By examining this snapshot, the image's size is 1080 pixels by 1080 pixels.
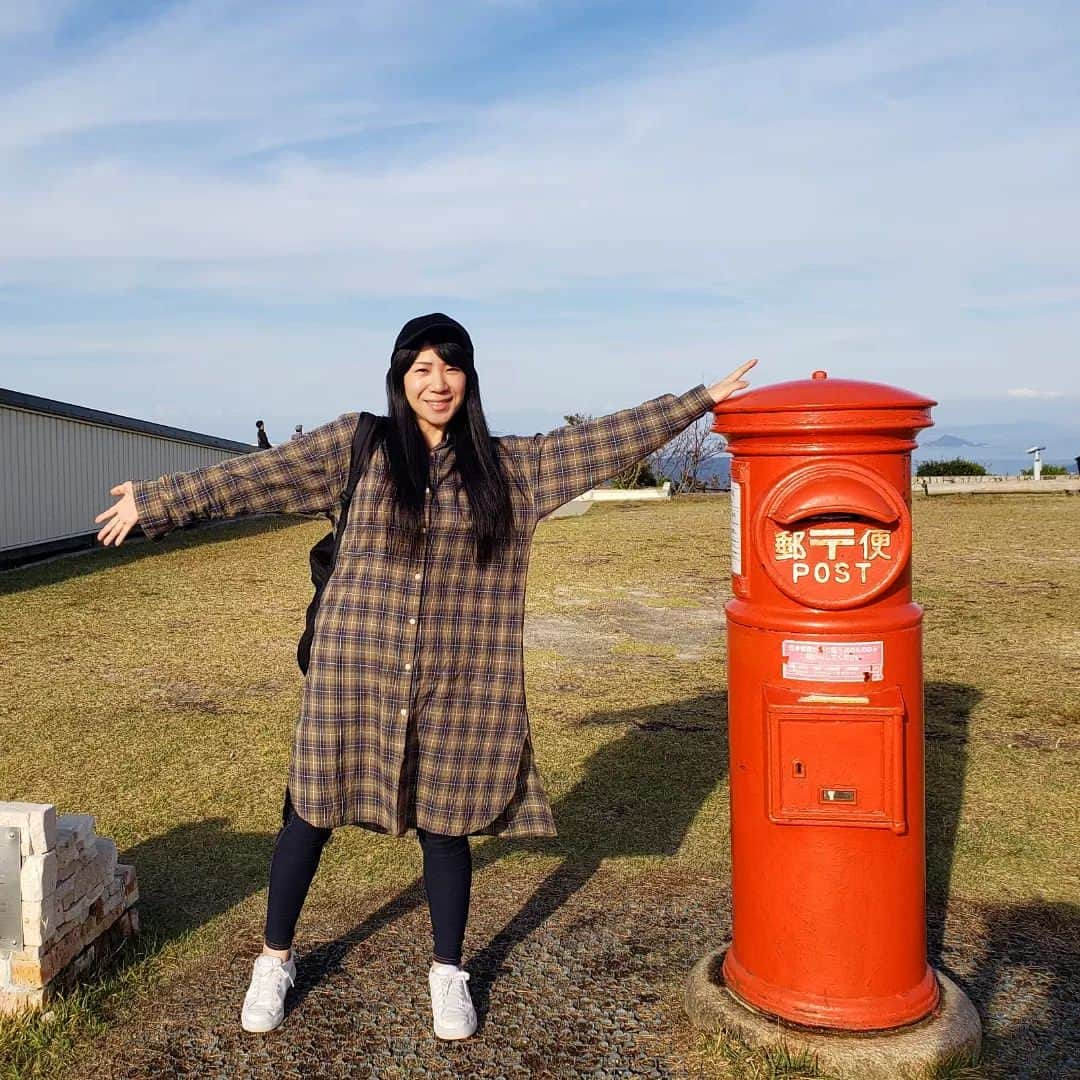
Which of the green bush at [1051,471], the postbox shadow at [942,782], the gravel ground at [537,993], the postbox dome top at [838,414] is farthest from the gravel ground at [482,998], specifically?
the green bush at [1051,471]

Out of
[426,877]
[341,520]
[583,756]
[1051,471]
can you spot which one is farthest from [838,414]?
[1051,471]

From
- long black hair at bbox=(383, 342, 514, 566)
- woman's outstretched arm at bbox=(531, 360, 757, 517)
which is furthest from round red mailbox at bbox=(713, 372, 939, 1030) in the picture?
long black hair at bbox=(383, 342, 514, 566)

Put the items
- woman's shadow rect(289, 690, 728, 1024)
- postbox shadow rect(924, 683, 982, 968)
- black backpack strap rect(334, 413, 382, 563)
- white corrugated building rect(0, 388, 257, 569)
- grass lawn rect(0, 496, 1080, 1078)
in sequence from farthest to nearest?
1. white corrugated building rect(0, 388, 257, 569)
2. postbox shadow rect(924, 683, 982, 968)
3. woman's shadow rect(289, 690, 728, 1024)
4. grass lawn rect(0, 496, 1080, 1078)
5. black backpack strap rect(334, 413, 382, 563)

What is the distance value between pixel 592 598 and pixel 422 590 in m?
7.46

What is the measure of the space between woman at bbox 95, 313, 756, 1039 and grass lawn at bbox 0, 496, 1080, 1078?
77 cm

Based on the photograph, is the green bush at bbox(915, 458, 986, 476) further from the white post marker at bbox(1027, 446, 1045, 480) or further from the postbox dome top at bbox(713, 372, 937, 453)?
the postbox dome top at bbox(713, 372, 937, 453)

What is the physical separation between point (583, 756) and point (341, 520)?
9.48 feet

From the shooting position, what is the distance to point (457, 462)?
9.83ft

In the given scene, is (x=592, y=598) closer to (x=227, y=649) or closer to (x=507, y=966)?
(x=227, y=649)

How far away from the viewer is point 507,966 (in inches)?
134

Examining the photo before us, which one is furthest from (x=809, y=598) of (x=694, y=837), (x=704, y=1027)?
(x=694, y=837)

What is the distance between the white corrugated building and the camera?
44.3 ft

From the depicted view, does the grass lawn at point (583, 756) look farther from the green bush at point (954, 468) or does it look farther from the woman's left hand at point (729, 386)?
the green bush at point (954, 468)

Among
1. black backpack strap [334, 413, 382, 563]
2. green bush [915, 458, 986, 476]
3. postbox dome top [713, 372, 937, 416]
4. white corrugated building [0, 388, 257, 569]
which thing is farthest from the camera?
green bush [915, 458, 986, 476]
